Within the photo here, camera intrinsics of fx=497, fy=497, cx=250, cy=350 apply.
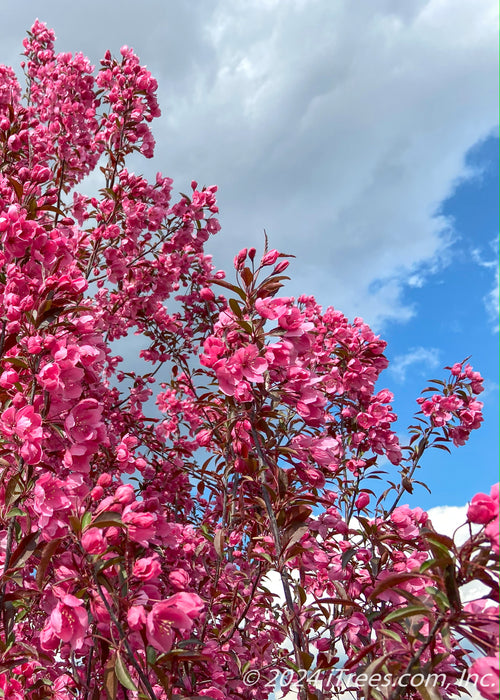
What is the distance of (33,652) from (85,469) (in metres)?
0.59

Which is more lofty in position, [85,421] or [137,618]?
[85,421]

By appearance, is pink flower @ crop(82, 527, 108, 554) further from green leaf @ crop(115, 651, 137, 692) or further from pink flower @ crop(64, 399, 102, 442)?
pink flower @ crop(64, 399, 102, 442)

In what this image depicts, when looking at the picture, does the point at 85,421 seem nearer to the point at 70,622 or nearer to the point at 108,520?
the point at 108,520

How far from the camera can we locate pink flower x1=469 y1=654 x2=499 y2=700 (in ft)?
3.14

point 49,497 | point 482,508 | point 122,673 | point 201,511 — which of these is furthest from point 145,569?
point 201,511

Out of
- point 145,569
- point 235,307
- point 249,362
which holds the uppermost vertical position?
point 235,307

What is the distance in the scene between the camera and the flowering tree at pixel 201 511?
50.8 inches

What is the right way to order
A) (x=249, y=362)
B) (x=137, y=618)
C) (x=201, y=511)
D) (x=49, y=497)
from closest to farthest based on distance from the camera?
(x=137, y=618) → (x=49, y=497) → (x=249, y=362) → (x=201, y=511)

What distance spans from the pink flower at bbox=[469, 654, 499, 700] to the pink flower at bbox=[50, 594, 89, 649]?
95 centimetres

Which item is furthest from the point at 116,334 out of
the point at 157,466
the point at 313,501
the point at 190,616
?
the point at 190,616

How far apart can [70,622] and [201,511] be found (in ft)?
9.16

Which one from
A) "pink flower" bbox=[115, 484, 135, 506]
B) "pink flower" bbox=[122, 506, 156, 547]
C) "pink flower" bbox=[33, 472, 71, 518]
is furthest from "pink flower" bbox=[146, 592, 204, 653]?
"pink flower" bbox=[33, 472, 71, 518]

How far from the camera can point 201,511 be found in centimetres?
405

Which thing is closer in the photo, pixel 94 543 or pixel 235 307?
pixel 94 543
